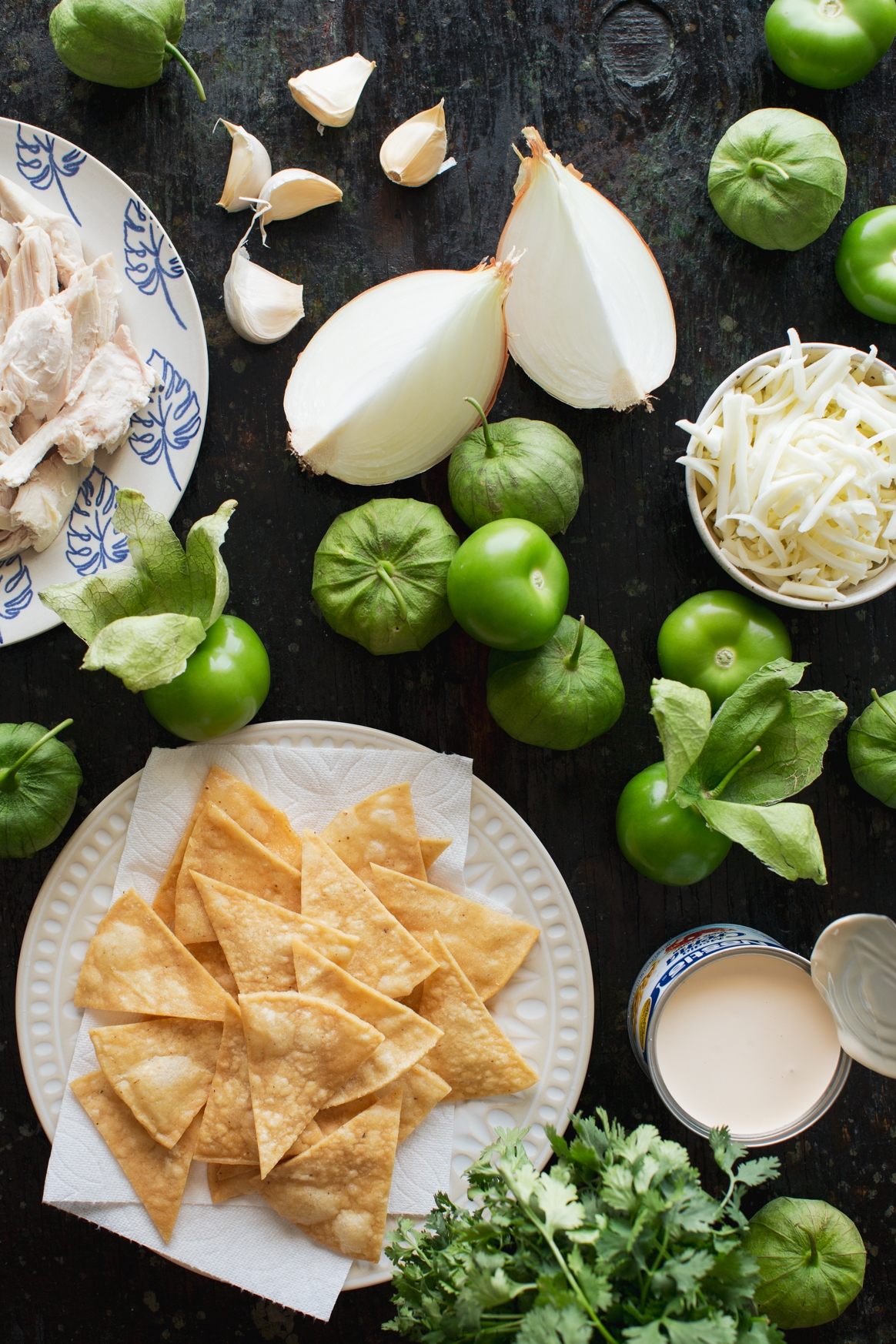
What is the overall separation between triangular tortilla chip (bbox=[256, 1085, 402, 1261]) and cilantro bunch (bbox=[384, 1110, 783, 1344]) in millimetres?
296

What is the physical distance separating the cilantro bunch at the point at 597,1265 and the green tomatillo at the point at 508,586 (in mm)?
803

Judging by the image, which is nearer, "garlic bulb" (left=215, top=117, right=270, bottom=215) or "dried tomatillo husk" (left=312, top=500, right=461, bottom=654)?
"dried tomatillo husk" (left=312, top=500, right=461, bottom=654)

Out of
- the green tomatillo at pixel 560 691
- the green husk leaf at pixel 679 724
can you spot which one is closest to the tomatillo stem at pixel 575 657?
the green tomatillo at pixel 560 691

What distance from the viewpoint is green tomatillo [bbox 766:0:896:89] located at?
1.70 meters

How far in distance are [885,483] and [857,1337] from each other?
173 centimetres

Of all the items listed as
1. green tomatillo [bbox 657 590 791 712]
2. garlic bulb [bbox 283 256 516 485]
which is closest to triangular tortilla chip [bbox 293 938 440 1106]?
green tomatillo [bbox 657 590 791 712]

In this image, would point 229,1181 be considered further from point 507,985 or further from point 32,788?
point 32,788

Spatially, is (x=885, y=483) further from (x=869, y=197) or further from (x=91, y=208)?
(x=91, y=208)

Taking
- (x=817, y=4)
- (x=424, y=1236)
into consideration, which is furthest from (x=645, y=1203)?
(x=817, y=4)

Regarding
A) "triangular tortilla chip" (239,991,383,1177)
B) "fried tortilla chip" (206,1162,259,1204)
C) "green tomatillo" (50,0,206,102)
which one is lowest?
"fried tortilla chip" (206,1162,259,1204)

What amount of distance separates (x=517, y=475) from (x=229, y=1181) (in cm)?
140

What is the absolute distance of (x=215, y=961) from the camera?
5.65 feet

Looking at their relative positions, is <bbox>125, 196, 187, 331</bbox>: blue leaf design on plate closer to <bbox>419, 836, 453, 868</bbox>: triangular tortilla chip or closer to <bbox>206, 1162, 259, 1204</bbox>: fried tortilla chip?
<bbox>419, 836, 453, 868</bbox>: triangular tortilla chip

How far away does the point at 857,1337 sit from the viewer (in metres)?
1.84
